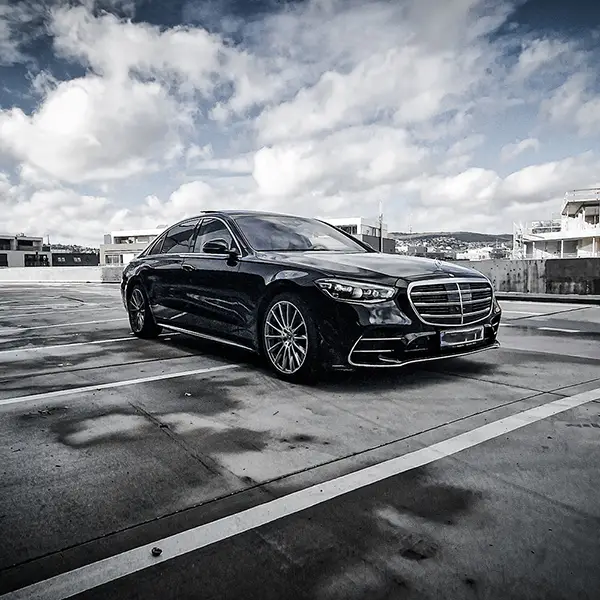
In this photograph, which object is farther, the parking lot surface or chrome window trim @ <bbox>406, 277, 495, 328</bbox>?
chrome window trim @ <bbox>406, 277, 495, 328</bbox>

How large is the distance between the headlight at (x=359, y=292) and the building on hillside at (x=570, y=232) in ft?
170

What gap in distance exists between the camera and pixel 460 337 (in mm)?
4328

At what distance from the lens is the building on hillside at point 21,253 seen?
94375 millimetres

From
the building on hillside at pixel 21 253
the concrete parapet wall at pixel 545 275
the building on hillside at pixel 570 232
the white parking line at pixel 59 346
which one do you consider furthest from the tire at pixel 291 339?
the building on hillside at pixel 21 253

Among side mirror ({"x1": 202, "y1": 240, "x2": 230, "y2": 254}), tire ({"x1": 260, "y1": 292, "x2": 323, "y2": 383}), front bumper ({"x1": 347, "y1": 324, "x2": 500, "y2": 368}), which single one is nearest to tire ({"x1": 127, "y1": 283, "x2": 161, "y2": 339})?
side mirror ({"x1": 202, "y1": 240, "x2": 230, "y2": 254})

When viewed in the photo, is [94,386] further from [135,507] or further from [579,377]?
[579,377]

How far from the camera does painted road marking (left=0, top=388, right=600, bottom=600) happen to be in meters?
1.67

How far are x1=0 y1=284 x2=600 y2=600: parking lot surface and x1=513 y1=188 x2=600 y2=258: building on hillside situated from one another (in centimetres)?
5218

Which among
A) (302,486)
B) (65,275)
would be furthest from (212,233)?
(65,275)

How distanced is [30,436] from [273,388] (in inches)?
73.0

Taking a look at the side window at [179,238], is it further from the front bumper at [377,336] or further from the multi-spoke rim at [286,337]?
the front bumper at [377,336]

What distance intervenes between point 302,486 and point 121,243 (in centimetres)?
10820

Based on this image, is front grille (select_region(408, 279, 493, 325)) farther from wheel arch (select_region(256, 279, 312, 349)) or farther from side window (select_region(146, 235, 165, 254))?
side window (select_region(146, 235, 165, 254))

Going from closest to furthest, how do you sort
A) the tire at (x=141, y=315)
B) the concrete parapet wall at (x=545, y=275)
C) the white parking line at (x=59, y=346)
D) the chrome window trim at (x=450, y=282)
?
the chrome window trim at (x=450, y=282)
the white parking line at (x=59, y=346)
the tire at (x=141, y=315)
the concrete parapet wall at (x=545, y=275)
